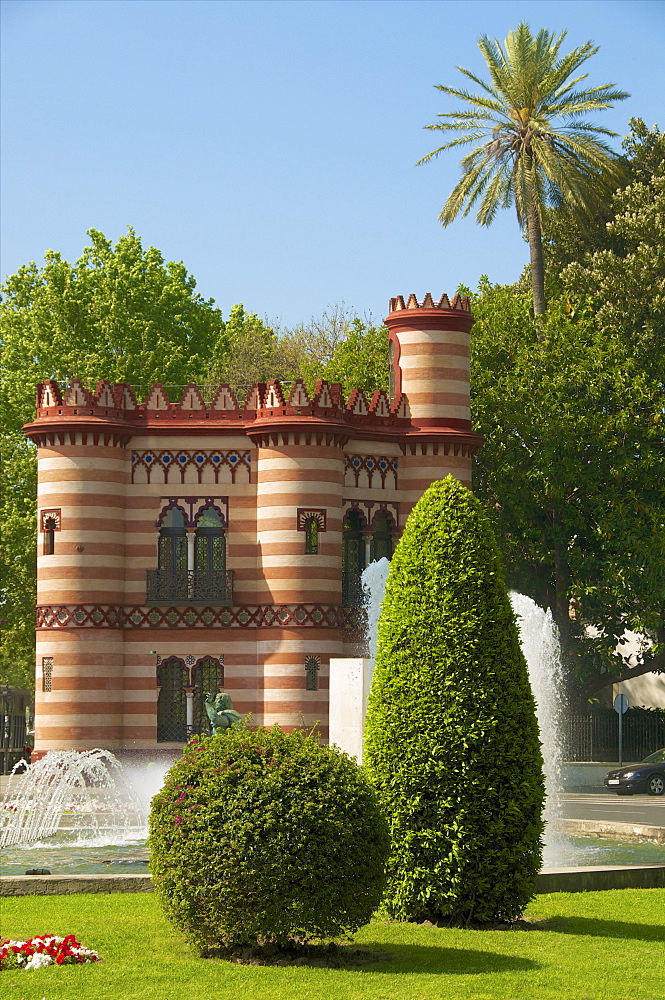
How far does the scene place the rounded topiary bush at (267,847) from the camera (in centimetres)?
1286

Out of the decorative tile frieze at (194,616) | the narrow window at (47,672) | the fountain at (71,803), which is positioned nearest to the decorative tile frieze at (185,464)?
the decorative tile frieze at (194,616)

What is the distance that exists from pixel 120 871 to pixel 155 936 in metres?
5.74

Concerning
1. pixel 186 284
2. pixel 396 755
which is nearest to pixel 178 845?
pixel 396 755

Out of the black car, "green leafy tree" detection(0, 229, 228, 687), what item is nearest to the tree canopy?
"green leafy tree" detection(0, 229, 228, 687)

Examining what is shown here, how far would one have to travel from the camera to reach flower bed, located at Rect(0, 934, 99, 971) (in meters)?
12.8

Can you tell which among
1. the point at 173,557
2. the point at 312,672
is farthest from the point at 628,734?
the point at 173,557

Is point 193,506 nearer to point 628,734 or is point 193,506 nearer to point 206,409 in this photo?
point 206,409

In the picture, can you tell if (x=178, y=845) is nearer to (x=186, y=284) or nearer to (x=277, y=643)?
(x=277, y=643)

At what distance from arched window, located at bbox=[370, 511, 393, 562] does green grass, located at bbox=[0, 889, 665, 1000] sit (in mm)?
23604

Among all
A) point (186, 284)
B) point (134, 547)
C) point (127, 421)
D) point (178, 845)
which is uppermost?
point (186, 284)

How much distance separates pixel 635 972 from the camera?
12742 mm

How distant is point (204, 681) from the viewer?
38.4 meters

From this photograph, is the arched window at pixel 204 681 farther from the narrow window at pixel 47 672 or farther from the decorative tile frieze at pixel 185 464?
the decorative tile frieze at pixel 185 464

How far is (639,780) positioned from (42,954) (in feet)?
90.1
